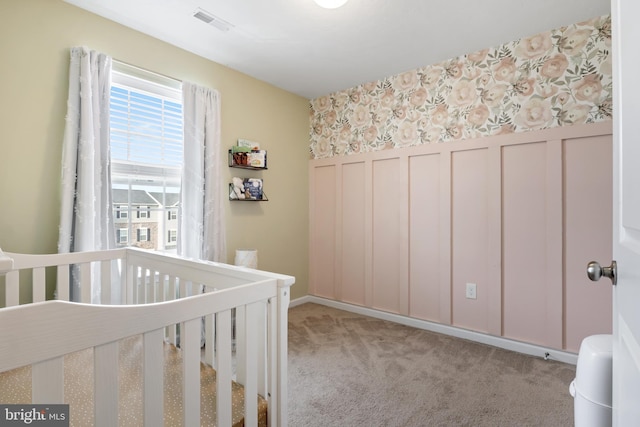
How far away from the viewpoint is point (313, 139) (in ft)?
11.5

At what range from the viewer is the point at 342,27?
212 centimetres

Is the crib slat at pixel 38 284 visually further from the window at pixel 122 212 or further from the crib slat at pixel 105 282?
the window at pixel 122 212

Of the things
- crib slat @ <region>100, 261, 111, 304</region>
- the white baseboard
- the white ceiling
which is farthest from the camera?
the white baseboard

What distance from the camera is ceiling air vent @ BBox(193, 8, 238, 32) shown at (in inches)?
77.4

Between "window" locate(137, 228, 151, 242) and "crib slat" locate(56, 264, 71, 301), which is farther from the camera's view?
"window" locate(137, 228, 151, 242)

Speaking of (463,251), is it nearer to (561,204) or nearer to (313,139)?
(561,204)

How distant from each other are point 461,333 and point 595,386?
1.72 metres

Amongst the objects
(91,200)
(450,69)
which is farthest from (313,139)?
(91,200)

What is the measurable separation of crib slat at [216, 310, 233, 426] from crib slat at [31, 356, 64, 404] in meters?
0.36

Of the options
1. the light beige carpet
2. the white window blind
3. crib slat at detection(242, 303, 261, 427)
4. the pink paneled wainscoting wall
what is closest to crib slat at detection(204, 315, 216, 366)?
crib slat at detection(242, 303, 261, 427)

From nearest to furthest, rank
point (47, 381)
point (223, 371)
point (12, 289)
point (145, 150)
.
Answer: point (47, 381)
point (223, 371)
point (12, 289)
point (145, 150)

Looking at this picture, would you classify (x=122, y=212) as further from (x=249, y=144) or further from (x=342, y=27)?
(x=342, y=27)

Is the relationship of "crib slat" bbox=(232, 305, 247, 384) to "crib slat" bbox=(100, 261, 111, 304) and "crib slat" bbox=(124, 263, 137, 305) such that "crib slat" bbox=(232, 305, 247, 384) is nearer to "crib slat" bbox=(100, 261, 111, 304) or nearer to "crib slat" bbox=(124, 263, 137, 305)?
"crib slat" bbox=(124, 263, 137, 305)

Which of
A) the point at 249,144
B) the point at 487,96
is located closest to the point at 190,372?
the point at 249,144
